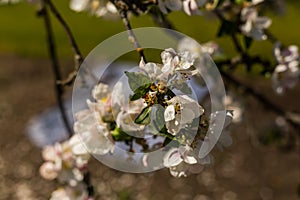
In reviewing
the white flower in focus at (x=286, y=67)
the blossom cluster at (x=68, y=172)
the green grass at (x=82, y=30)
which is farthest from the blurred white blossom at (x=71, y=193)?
the green grass at (x=82, y=30)

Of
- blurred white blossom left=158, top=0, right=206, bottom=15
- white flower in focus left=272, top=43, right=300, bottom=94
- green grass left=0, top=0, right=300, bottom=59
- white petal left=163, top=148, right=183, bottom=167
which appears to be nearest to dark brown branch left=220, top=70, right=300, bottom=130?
white flower in focus left=272, top=43, right=300, bottom=94

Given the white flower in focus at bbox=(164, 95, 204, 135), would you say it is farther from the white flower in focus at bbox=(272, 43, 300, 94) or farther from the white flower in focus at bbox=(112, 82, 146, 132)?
the white flower in focus at bbox=(272, 43, 300, 94)

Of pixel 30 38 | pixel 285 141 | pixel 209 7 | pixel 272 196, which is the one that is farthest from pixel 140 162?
pixel 30 38

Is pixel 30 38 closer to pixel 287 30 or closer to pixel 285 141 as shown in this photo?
pixel 287 30

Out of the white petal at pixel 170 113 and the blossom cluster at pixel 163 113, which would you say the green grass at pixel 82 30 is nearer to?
the blossom cluster at pixel 163 113

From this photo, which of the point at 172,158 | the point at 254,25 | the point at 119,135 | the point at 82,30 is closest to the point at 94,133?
the point at 119,135

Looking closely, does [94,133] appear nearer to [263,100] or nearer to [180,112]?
[180,112]
